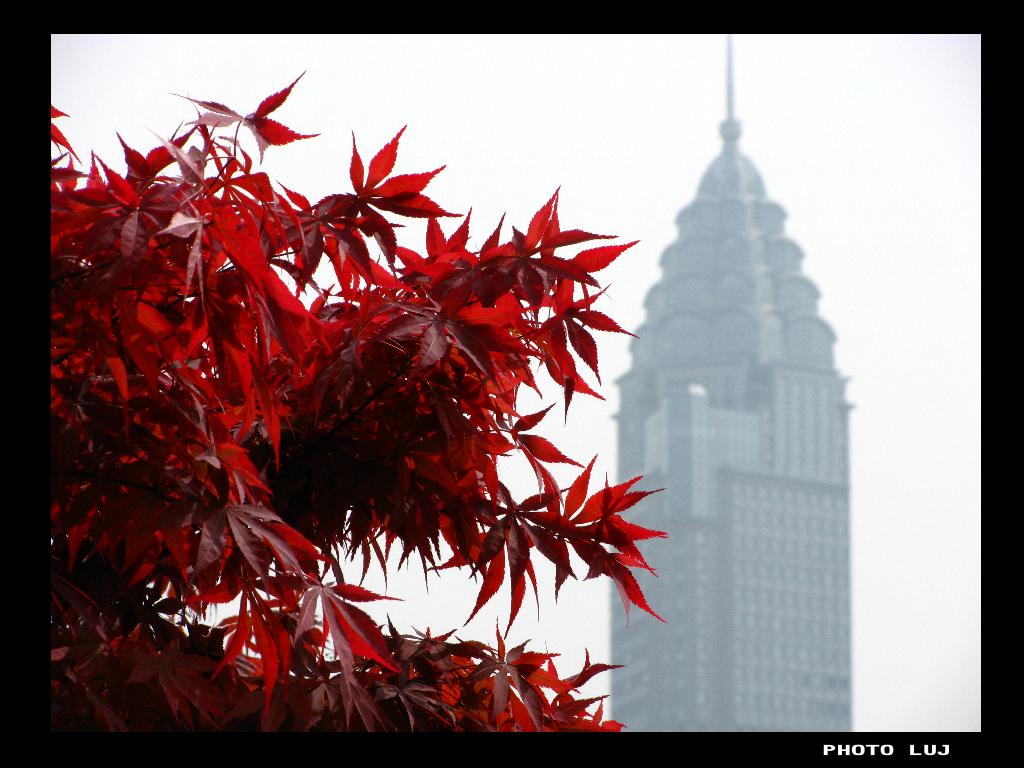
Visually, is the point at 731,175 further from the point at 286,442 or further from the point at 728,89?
the point at 286,442

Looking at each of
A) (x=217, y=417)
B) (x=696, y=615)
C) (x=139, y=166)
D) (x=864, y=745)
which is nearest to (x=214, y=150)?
(x=139, y=166)

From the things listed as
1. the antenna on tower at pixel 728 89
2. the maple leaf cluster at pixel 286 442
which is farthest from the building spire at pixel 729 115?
the maple leaf cluster at pixel 286 442

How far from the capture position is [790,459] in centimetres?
7400

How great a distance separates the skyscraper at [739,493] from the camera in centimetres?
7062

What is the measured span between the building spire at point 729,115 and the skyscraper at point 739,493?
7117 millimetres

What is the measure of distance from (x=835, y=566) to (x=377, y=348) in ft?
248

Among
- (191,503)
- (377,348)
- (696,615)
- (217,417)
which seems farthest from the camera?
(696,615)

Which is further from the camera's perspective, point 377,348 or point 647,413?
point 647,413

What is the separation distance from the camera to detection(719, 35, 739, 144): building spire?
8269 cm

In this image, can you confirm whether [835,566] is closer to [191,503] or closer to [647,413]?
[647,413]

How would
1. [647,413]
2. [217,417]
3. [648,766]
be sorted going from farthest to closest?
[647,413] < [217,417] < [648,766]

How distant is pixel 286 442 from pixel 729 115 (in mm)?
85719

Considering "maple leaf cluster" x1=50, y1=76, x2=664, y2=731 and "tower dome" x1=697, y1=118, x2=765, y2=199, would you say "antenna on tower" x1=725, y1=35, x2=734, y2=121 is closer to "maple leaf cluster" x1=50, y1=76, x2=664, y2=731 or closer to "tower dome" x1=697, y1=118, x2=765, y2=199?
"tower dome" x1=697, y1=118, x2=765, y2=199

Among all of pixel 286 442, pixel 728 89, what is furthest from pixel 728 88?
pixel 286 442
